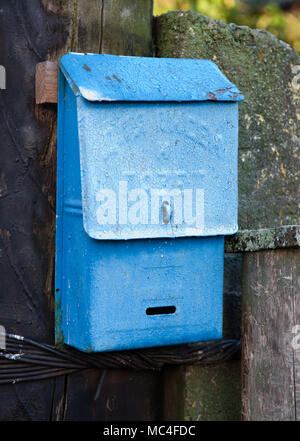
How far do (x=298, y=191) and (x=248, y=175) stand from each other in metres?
0.21

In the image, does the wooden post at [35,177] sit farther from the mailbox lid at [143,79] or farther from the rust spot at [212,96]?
the rust spot at [212,96]

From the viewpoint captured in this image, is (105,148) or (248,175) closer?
(105,148)

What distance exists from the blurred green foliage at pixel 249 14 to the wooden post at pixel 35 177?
9.49ft

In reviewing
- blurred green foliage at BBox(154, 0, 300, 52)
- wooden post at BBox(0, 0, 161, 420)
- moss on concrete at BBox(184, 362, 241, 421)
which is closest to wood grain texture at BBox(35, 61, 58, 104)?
wooden post at BBox(0, 0, 161, 420)

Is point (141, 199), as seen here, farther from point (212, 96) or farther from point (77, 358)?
point (77, 358)

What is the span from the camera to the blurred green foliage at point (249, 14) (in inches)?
193

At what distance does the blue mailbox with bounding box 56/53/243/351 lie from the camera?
1.75 meters

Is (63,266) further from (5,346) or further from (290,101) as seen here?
(290,101)

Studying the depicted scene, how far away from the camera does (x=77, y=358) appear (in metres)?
1.97

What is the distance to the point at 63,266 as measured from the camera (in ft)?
6.31

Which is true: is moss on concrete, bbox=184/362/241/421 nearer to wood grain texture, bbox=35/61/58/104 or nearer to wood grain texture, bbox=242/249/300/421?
wood grain texture, bbox=242/249/300/421

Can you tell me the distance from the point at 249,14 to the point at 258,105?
3.51m

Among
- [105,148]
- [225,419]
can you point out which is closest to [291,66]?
[105,148]

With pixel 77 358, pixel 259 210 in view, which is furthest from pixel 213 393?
pixel 259 210
